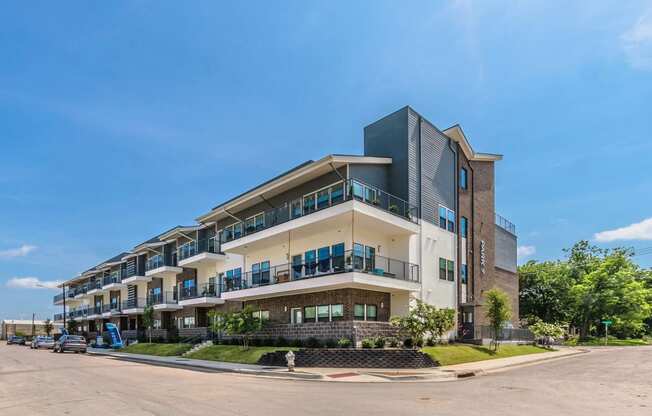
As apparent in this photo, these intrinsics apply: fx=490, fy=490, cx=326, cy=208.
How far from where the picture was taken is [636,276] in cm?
6519

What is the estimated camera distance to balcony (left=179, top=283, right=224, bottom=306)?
124 feet

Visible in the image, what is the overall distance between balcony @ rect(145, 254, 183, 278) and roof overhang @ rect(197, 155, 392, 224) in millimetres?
12220

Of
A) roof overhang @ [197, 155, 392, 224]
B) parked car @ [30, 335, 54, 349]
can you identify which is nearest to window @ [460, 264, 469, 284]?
Result: roof overhang @ [197, 155, 392, 224]

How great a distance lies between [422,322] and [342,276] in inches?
177

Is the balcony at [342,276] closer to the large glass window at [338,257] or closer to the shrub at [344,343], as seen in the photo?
the large glass window at [338,257]

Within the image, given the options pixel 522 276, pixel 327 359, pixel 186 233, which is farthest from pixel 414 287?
pixel 522 276

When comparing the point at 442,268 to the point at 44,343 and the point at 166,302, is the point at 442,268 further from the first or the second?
the point at 44,343

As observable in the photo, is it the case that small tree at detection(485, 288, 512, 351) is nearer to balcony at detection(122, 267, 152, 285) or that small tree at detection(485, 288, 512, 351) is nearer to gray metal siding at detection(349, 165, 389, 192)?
gray metal siding at detection(349, 165, 389, 192)

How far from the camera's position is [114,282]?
59000 mm

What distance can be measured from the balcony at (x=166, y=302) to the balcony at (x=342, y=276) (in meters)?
15.0

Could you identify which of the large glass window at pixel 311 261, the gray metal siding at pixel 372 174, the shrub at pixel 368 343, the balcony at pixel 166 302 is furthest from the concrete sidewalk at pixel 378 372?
the balcony at pixel 166 302

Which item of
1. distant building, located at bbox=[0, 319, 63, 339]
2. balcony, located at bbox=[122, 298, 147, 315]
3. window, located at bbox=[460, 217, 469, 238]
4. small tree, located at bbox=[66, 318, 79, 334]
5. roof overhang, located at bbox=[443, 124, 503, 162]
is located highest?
roof overhang, located at bbox=[443, 124, 503, 162]

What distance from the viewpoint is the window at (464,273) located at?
32984 millimetres

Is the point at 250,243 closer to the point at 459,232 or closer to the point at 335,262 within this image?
the point at 335,262
